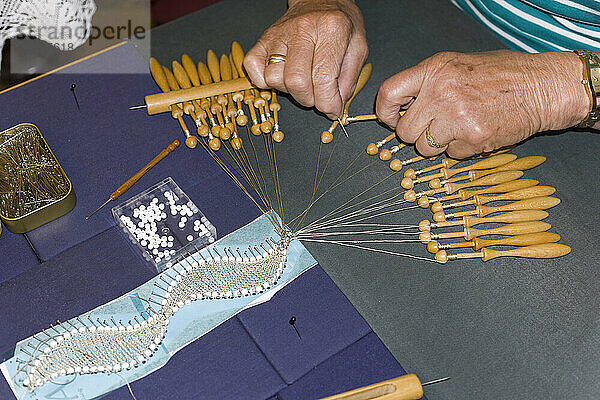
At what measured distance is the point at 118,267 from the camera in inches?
74.3

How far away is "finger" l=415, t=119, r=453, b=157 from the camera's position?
6.31 feet

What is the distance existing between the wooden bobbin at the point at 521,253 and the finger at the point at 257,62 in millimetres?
839

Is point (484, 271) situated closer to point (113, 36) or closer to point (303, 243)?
point (303, 243)

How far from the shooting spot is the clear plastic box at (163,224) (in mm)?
1909

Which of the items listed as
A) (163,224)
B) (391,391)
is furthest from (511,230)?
(163,224)

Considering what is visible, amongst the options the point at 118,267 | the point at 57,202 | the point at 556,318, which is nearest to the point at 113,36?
the point at 57,202

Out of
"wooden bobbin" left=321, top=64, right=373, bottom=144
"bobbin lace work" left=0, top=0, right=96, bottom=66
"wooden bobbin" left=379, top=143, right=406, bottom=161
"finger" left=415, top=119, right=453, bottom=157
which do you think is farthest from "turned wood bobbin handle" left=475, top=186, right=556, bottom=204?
"bobbin lace work" left=0, top=0, right=96, bottom=66

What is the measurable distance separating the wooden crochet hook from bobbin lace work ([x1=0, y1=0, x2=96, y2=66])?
6.30ft

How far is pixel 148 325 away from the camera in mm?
1761

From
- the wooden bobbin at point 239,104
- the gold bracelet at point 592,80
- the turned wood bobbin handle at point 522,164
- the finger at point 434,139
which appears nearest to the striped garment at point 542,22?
the gold bracelet at point 592,80

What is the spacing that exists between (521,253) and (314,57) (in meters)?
0.92

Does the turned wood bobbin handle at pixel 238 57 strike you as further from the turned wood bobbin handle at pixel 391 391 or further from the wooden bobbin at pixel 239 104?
the turned wood bobbin handle at pixel 391 391

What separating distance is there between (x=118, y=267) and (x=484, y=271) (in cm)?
114

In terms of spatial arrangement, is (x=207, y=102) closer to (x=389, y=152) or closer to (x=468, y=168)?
(x=389, y=152)
